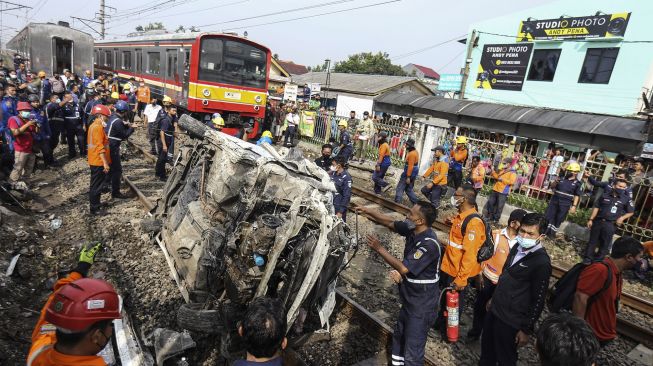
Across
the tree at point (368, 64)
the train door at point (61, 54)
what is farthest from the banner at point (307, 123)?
the tree at point (368, 64)

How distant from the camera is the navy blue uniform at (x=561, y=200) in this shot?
7529 mm

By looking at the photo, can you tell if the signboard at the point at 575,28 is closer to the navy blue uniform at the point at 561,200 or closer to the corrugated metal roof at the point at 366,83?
the corrugated metal roof at the point at 366,83

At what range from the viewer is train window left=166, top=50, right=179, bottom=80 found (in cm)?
1210

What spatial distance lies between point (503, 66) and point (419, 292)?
18.1 metres

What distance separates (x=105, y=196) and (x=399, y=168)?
27.8 feet

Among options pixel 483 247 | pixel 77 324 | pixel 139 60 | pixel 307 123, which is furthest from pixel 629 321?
pixel 139 60

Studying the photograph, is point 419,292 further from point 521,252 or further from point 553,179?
point 553,179

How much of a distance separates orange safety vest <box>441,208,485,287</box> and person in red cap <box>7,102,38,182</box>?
766 cm

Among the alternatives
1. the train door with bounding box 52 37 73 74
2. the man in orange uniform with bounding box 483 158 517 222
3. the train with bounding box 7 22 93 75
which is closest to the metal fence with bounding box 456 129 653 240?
the man in orange uniform with bounding box 483 158 517 222

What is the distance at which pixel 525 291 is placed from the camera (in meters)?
3.12

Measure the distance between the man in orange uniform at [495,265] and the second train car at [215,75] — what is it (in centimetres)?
937

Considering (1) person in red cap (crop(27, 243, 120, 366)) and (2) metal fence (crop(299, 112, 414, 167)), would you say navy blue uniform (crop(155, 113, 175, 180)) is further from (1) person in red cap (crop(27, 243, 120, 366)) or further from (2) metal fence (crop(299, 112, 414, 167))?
(1) person in red cap (crop(27, 243, 120, 366))

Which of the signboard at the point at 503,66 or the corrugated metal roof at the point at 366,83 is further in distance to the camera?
the corrugated metal roof at the point at 366,83

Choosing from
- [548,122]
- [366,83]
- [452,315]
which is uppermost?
[366,83]
